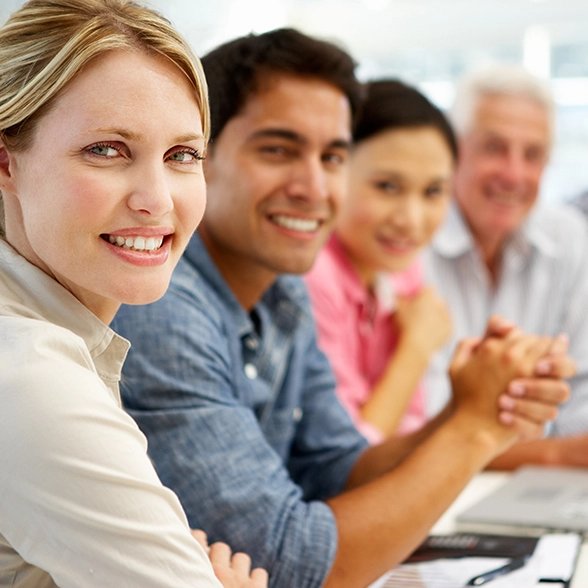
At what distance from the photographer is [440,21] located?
10.5 feet

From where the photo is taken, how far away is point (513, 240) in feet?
6.12

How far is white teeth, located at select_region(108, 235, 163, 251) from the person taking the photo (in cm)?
53

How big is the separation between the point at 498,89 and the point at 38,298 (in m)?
1.56

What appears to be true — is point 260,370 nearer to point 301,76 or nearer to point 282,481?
point 282,481

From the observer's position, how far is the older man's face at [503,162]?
186 cm

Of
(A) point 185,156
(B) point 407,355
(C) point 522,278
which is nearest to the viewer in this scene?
(A) point 185,156

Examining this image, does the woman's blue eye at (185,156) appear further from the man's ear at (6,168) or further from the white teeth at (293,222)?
the white teeth at (293,222)

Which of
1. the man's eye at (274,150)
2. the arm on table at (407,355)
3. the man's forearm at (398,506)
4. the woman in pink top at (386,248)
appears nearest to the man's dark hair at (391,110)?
the woman in pink top at (386,248)

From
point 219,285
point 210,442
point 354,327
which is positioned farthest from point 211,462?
point 354,327

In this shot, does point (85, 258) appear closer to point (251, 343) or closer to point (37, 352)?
point (37, 352)

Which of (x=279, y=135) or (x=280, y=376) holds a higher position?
(x=279, y=135)

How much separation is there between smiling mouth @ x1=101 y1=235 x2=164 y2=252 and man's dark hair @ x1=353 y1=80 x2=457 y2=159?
3.35 feet

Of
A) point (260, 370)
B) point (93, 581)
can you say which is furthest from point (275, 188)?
point (93, 581)

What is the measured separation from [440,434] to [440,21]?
263 centimetres
